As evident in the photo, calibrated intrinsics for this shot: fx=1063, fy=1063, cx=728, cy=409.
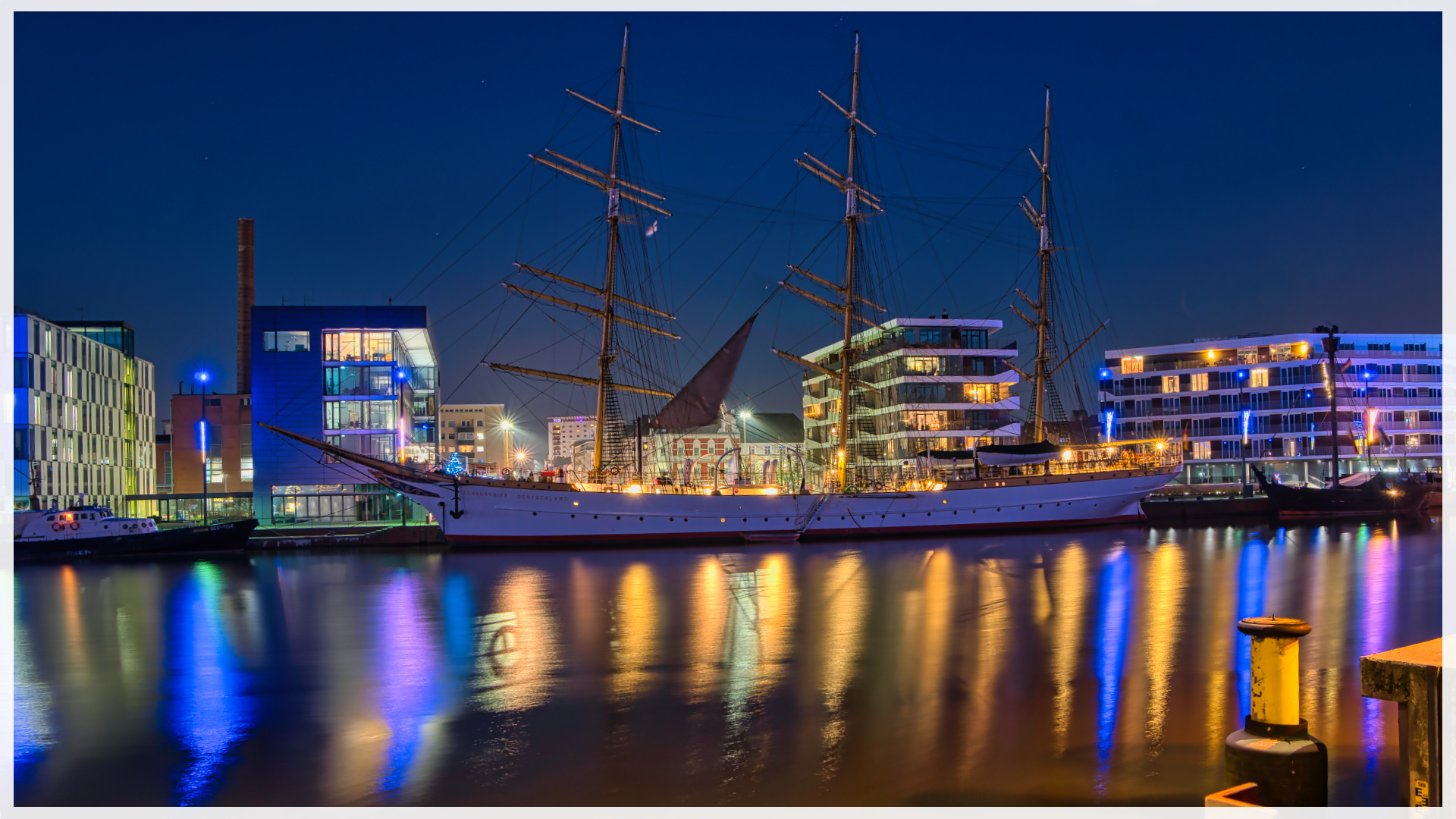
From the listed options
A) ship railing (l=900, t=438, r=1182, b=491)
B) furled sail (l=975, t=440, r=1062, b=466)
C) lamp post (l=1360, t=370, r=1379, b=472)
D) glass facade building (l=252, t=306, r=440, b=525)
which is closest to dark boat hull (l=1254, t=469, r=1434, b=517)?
ship railing (l=900, t=438, r=1182, b=491)

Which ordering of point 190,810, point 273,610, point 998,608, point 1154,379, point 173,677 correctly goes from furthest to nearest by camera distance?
point 1154,379
point 273,610
point 998,608
point 173,677
point 190,810

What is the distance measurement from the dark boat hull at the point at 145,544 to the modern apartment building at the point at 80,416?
600 inches

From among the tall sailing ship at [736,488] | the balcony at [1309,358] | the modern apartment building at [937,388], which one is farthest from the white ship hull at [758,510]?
the balcony at [1309,358]

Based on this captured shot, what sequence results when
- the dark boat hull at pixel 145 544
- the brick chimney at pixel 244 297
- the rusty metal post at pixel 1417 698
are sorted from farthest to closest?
1. the brick chimney at pixel 244 297
2. the dark boat hull at pixel 145 544
3. the rusty metal post at pixel 1417 698

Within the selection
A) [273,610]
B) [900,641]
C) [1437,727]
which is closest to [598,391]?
[273,610]

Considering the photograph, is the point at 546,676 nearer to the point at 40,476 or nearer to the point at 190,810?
the point at 190,810

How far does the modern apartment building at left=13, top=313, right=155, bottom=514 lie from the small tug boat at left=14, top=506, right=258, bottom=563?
14490mm

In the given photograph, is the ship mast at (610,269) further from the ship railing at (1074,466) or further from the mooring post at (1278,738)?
the mooring post at (1278,738)

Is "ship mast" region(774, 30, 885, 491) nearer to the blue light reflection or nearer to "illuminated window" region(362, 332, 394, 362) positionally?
"illuminated window" region(362, 332, 394, 362)

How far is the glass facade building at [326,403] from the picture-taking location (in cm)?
6028

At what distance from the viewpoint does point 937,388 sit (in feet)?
289

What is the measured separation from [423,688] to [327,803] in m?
5.63

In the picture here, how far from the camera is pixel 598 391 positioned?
54469mm

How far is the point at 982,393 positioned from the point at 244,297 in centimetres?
5774
